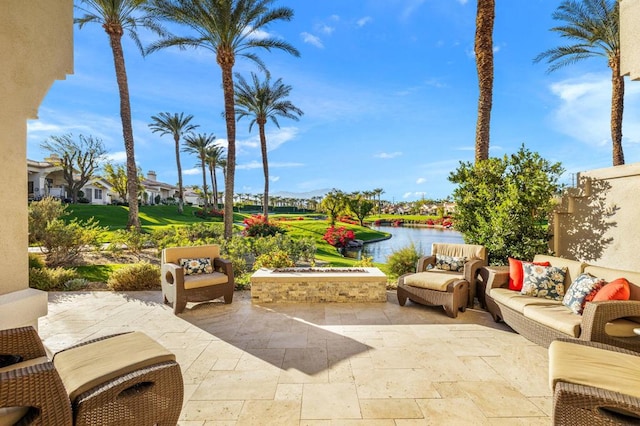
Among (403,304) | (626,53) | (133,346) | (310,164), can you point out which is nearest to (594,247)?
(626,53)

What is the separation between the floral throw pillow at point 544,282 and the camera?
4152 mm

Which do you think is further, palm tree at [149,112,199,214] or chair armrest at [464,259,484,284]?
palm tree at [149,112,199,214]

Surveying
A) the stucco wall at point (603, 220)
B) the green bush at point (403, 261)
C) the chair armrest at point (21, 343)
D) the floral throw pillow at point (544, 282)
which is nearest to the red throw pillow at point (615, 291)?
the floral throw pillow at point (544, 282)

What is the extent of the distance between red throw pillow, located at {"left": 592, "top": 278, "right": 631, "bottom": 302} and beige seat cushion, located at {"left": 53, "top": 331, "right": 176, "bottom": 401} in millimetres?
4267

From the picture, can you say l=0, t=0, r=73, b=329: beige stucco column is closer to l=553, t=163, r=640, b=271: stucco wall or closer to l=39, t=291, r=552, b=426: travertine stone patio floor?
l=39, t=291, r=552, b=426: travertine stone patio floor

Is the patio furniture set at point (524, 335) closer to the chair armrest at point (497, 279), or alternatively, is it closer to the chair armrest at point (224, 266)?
the chair armrest at point (497, 279)

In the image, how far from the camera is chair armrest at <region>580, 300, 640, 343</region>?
3.00m

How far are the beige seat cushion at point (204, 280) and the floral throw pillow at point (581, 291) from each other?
491cm

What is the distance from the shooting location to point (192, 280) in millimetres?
5051

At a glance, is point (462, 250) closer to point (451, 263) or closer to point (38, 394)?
point (451, 263)

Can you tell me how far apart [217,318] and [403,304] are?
308cm

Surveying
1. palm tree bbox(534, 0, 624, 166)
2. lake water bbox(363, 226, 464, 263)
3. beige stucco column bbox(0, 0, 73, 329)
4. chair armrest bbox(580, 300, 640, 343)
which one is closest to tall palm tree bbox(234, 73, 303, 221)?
lake water bbox(363, 226, 464, 263)

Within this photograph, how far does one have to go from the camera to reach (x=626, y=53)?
4.54 meters

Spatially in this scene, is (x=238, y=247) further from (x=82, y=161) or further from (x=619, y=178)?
(x=82, y=161)
